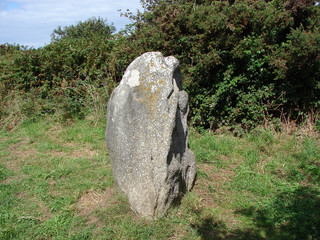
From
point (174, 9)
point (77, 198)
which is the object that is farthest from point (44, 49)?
point (77, 198)

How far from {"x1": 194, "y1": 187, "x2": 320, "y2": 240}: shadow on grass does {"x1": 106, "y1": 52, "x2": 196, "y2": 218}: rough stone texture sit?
0.63 meters

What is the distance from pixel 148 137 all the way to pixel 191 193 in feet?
3.97

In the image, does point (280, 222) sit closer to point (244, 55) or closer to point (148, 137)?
point (148, 137)

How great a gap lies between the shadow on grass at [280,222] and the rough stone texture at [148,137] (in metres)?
0.63

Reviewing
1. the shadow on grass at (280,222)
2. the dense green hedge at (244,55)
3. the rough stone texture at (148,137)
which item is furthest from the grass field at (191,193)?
the dense green hedge at (244,55)

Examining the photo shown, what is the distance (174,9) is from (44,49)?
4714 millimetres

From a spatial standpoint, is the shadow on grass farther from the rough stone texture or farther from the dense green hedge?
the dense green hedge

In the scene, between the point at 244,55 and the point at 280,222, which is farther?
the point at 244,55

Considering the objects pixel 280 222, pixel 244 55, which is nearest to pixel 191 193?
pixel 280 222

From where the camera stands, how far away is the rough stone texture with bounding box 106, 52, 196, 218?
3.22 meters

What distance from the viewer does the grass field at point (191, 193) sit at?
10.4 feet

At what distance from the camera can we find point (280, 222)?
3.33 meters

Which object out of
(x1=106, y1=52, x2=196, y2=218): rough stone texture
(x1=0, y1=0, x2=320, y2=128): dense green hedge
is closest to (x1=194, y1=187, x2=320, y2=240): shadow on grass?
(x1=106, y1=52, x2=196, y2=218): rough stone texture

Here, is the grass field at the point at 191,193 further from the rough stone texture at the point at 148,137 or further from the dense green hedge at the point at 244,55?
the dense green hedge at the point at 244,55
